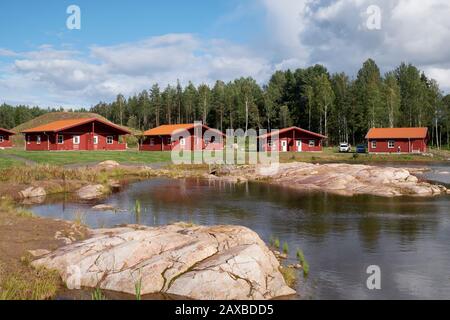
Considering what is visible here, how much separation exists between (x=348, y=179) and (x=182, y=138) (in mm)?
39791

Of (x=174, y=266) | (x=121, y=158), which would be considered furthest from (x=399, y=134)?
(x=174, y=266)

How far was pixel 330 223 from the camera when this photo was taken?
70.8ft

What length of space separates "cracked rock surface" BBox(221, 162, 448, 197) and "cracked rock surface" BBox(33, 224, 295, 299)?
68.2 feet

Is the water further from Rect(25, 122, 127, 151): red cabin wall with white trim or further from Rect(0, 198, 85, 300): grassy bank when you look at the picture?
Rect(25, 122, 127, 151): red cabin wall with white trim

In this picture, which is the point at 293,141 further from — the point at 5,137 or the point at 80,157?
the point at 5,137

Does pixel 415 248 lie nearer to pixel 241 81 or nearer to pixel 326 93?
pixel 326 93

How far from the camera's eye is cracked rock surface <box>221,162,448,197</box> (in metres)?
32.2

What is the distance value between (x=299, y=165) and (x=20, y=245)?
32.2 meters

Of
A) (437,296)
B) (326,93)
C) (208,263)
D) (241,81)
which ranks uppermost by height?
(241,81)

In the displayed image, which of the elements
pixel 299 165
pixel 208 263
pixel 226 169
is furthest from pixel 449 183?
pixel 208 263

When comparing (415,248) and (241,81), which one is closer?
(415,248)

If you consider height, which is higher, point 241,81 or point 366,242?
point 241,81
